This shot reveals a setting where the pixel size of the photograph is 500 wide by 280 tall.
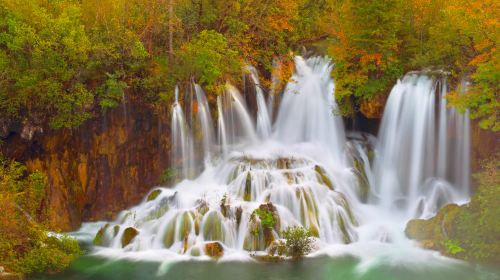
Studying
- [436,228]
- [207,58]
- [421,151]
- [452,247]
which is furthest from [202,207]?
[421,151]

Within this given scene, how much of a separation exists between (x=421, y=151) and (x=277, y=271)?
326 inches

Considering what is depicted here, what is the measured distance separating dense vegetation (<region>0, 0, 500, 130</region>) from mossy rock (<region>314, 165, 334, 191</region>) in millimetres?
3979

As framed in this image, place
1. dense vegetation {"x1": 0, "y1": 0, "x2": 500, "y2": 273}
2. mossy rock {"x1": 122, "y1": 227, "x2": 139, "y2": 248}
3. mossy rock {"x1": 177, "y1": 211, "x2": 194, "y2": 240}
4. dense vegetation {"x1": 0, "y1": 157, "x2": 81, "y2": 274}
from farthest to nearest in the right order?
mossy rock {"x1": 122, "y1": 227, "x2": 139, "y2": 248}
mossy rock {"x1": 177, "y1": 211, "x2": 194, "y2": 240}
dense vegetation {"x1": 0, "y1": 0, "x2": 500, "y2": 273}
dense vegetation {"x1": 0, "y1": 157, "x2": 81, "y2": 274}

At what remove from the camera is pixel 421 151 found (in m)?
19.0

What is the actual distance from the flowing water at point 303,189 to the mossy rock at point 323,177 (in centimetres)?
5

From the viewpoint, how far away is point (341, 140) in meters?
21.5

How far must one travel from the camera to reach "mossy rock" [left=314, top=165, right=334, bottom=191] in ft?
59.7

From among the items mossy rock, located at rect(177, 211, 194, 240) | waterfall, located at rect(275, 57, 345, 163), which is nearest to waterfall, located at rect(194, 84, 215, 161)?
waterfall, located at rect(275, 57, 345, 163)

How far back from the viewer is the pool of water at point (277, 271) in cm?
1390

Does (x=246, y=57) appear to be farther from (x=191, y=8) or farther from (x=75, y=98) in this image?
(x=75, y=98)

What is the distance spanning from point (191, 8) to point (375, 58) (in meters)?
8.64

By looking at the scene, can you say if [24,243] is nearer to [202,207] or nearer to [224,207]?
[202,207]

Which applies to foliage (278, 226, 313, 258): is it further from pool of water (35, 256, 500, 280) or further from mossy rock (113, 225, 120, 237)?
mossy rock (113, 225, 120, 237)

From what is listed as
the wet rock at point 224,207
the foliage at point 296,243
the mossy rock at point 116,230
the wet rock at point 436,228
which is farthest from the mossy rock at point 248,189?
the wet rock at point 436,228
